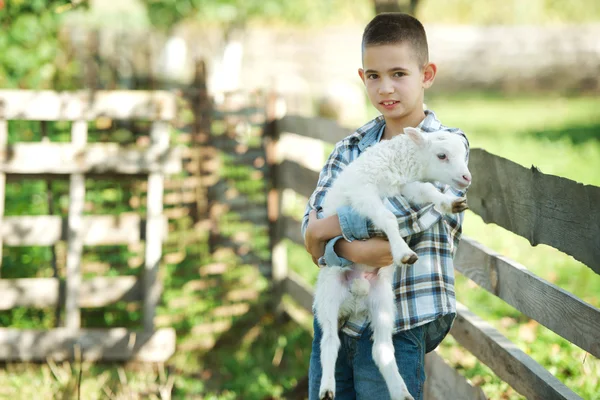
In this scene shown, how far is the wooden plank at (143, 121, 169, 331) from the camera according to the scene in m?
5.34

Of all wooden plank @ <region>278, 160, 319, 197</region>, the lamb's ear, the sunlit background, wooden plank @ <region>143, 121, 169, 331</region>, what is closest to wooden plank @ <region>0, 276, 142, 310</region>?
wooden plank @ <region>143, 121, 169, 331</region>

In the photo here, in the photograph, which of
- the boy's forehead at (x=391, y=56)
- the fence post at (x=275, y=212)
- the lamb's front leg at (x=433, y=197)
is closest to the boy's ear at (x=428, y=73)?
the boy's forehead at (x=391, y=56)

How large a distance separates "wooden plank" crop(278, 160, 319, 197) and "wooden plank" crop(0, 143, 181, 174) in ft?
3.15

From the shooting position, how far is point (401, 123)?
2918mm

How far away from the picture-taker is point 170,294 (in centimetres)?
607

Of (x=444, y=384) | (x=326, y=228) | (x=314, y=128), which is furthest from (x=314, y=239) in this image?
(x=314, y=128)

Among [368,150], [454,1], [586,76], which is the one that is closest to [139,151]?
[368,150]

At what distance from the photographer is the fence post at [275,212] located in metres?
6.34

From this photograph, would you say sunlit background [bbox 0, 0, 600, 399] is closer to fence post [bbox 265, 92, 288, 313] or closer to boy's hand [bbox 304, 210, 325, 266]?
fence post [bbox 265, 92, 288, 313]

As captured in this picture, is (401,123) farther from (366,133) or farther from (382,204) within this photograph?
(382,204)

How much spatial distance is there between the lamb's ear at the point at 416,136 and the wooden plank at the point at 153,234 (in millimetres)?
3010

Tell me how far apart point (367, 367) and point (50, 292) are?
3379 millimetres

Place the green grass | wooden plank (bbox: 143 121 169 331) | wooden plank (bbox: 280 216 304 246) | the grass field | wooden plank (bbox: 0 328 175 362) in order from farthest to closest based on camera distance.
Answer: wooden plank (bbox: 280 216 304 246) < wooden plank (bbox: 143 121 169 331) < wooden plank (bbox: 0 328 175 362) < the grass field < the green grass

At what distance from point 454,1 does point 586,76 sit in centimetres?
770
